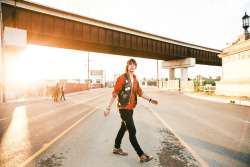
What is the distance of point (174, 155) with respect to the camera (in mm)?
3820

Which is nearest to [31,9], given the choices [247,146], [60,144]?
[60,144]

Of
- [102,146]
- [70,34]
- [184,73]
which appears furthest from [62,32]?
[184,73]

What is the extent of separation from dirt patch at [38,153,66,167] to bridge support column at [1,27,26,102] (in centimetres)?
1749

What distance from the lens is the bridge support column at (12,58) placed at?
700 inches

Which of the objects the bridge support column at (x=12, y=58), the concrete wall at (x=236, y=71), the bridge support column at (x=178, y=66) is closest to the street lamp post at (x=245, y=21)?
the bridge support column at (x=178, y=66)

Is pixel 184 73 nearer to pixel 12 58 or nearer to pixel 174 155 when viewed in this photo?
pixel 12 58

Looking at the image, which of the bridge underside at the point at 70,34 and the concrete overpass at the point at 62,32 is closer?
the concrete overpass at the point at 62,32

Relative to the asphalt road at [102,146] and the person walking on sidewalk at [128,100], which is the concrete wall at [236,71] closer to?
the asphalt road at [102,146]

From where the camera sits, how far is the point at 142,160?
346 cm

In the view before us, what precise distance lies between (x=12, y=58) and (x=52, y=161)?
19.6 meters

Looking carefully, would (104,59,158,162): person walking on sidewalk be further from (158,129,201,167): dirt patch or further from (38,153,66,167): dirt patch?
(38,153,66,167): dirt patch

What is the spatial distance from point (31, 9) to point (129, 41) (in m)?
14.2

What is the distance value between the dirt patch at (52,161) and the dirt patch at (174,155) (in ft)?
6.79

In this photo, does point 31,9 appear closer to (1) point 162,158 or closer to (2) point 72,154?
(2) point 72,154
